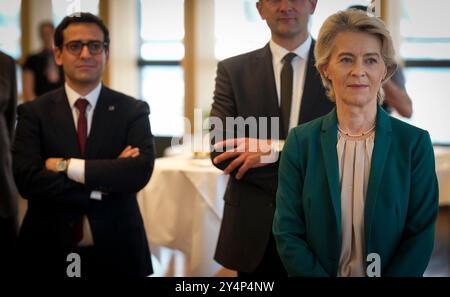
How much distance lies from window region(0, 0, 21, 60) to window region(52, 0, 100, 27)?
139mm

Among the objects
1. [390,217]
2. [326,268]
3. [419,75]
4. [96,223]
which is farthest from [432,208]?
[96,223]

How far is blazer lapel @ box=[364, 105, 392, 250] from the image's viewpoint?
1.35m

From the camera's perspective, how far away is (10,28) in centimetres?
184

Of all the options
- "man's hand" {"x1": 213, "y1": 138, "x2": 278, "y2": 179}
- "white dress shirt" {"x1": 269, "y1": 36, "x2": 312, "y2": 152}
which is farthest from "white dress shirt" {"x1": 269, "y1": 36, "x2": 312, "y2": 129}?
"man's hand" {"x1": 213, "y1": 138, "x2": 278, "y2": 179}

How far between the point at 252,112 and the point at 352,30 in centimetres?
42

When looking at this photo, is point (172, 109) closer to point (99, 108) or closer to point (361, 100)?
point (99, 108)

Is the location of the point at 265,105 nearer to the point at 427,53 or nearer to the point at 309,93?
the point at 309,93

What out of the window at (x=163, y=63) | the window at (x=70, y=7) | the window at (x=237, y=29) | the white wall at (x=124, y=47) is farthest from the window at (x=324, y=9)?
the window at (x=70, y=7)

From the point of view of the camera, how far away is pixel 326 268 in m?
1.44

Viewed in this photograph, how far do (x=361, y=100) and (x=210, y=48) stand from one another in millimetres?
567

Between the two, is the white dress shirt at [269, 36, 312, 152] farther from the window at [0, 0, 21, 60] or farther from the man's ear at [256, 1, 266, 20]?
the window at [0, 0, 21, 60]

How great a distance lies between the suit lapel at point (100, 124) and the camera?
68.1 inches

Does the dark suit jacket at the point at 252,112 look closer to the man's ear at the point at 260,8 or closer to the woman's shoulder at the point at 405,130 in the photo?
the man's ear at the point at 260,8

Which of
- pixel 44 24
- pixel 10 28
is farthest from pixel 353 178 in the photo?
pixel 10 28
